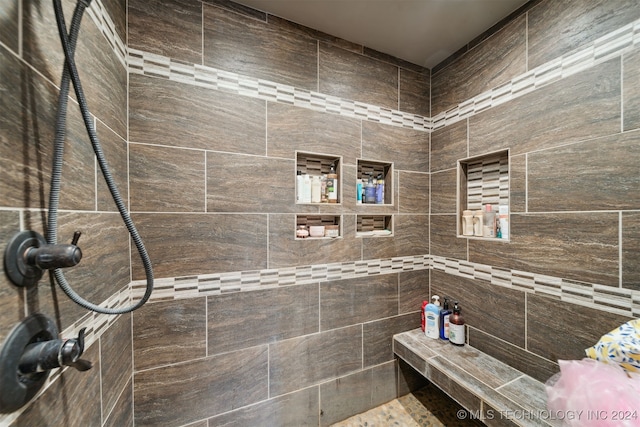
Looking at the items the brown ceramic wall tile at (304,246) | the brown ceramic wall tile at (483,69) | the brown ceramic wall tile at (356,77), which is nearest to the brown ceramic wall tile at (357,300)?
the brown ceramic wall tile at (304,246)

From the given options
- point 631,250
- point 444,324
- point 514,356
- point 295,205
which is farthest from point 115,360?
point 631,250

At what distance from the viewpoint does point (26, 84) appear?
461 millimetres

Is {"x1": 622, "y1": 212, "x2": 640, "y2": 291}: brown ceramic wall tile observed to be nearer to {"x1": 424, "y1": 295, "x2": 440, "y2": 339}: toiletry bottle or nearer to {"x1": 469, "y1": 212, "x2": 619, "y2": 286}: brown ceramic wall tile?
{"x1": 469, "y1": 212, "x2": 619, "y2": 286}: brown ceramic wall tile

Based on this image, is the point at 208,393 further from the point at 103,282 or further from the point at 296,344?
the point at 103,282

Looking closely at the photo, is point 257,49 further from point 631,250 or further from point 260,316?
point 631,250

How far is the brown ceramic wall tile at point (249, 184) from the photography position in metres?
1.06

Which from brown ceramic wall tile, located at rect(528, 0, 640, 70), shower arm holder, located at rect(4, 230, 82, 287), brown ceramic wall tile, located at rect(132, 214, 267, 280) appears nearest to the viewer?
shower arm holder, located at rect(4, 230, 82, 287)

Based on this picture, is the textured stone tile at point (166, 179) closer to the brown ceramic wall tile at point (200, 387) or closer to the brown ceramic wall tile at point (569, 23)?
the brown ceramic wall tile at point (200, 387)

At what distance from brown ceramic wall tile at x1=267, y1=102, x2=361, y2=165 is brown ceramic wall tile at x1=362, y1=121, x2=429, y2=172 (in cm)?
8

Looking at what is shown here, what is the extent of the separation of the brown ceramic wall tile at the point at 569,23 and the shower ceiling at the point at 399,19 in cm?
15

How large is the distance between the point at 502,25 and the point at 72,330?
85.1 inches

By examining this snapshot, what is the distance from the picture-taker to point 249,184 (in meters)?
1.11

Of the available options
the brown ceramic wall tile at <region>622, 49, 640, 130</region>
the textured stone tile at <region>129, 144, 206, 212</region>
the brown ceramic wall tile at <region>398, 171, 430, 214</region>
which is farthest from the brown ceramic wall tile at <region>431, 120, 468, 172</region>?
the textured stone tile at <region>129, 144, 206, 212</region>

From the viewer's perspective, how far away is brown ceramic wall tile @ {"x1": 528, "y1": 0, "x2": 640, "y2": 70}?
860 millimetres
